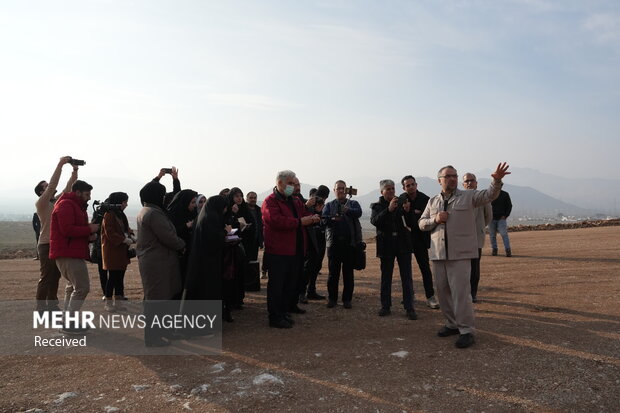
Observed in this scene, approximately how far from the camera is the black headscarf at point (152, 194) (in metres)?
5.47

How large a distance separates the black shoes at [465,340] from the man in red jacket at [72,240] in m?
4.64

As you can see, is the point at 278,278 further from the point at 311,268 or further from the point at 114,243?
the point at 114,243

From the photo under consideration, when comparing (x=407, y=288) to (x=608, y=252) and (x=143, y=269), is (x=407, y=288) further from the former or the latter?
(x=608, y=252)

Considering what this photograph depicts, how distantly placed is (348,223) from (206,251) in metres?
2.44

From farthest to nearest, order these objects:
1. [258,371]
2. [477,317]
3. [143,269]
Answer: [477,317] → [143,269] → [258,371]

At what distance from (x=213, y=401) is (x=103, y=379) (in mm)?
1342

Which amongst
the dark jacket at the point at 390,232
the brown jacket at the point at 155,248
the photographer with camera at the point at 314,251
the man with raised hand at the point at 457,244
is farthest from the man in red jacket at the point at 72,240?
the man with raised hand at the point at 457,244

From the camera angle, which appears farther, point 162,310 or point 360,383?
point 162,310

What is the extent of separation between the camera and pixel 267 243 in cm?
627

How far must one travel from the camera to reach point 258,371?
181 inches

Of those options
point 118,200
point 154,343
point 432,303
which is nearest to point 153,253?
point 154,343

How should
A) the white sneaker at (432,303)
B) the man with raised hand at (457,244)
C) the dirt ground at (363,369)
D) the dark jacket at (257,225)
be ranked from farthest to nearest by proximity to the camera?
the dark jacket at (257,225) < the white sneaker at (432,303) < the man with raised hand at (457,244) < the dirt ground at (363,369)

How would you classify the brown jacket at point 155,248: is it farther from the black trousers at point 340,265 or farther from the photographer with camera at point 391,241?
the photographer with camera at point 391,241

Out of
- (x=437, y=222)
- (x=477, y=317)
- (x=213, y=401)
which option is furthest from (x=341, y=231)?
(x=213, y=401)
